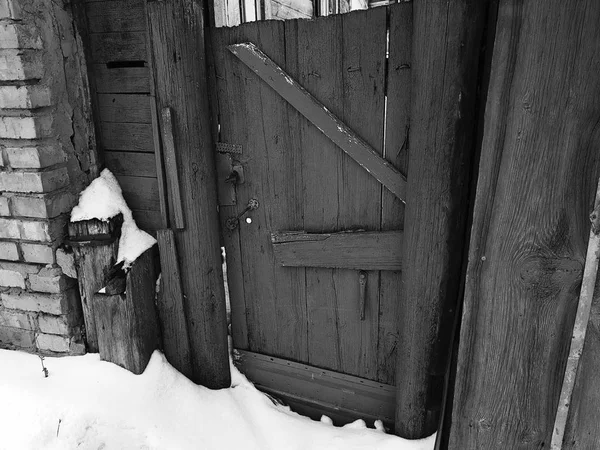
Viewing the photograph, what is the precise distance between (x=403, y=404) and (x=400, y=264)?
0.57 metres

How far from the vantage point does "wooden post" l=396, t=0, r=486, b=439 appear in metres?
1.48

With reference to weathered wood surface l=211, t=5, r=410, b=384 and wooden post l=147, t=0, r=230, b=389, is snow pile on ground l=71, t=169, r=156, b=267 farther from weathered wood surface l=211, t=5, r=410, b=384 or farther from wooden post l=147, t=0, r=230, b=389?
weathered wood surface l=211, t=5, r=410, b=384

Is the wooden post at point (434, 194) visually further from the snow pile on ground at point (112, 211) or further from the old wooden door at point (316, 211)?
the snow pile on ground at point (112, 211)

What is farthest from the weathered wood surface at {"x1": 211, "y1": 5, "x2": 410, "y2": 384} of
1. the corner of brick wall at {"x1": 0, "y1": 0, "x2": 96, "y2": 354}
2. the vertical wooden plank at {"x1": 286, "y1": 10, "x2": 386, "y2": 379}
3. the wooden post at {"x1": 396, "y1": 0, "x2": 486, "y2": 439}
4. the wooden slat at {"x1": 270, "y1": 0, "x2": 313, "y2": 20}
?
the wooden slat at {"x1": 270, "y1": 0, "x2": 313, "y2": 20}

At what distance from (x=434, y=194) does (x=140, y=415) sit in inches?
56.6

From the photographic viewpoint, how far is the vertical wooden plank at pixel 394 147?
65.0 inches

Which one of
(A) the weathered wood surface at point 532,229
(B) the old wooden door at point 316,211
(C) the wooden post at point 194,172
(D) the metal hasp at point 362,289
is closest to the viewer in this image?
(A) the weathered wood surface at point 532,229

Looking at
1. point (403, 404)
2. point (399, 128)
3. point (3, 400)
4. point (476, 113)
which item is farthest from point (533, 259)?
point (3, 400)

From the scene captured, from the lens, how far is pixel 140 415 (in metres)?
1.89

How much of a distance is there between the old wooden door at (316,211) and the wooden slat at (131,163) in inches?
12.3

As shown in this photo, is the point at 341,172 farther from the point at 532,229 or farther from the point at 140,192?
the point at 140,192

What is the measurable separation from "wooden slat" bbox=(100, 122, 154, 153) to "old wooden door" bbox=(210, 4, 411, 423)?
0.32 m

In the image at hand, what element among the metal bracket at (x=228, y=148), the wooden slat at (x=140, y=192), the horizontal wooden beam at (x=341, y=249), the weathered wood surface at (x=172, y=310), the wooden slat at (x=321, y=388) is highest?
the metal bracket at (x=228, y=148)

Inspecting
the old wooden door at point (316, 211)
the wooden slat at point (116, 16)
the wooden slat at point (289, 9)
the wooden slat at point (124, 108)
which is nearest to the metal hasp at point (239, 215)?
the old wooden door at point (316, 211)
